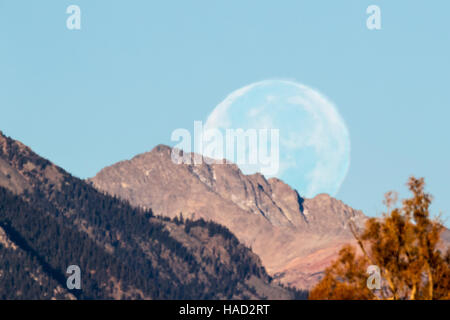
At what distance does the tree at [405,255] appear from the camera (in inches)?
3553

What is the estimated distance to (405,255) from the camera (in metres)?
94.6

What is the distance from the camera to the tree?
90.2 metres
